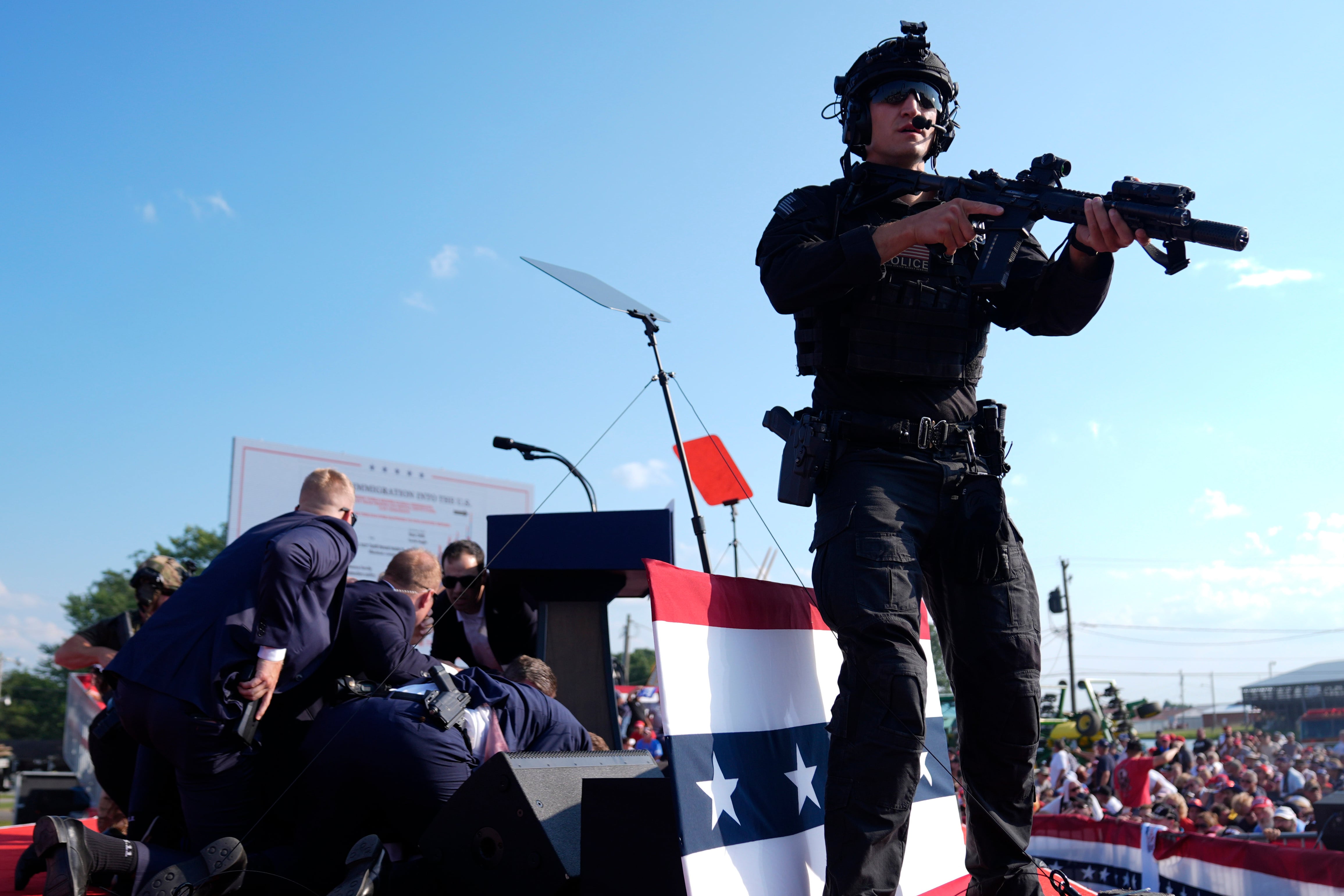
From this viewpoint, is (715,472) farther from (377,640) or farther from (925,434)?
(925,434)

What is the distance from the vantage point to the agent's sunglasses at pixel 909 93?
245cm

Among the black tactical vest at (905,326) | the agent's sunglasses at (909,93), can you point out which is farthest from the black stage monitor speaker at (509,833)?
Result: the agent's sunglasses at (909,93)

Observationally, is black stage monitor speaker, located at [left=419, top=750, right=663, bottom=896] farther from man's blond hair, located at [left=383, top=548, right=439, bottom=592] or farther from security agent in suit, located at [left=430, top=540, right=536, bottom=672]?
security agent in suit, located at [left=430, top=540, right=536, bottom=672]

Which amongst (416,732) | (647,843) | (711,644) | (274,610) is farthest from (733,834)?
(274,610)

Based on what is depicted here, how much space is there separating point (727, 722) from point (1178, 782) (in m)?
14.9

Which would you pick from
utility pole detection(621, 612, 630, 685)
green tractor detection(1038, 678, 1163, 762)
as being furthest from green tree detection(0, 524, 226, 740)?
green tractor detection(1038, 678, 1163, 762)

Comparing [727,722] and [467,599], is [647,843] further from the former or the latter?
[467,599]

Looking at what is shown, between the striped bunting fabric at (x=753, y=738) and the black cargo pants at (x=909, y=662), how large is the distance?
0.74ft

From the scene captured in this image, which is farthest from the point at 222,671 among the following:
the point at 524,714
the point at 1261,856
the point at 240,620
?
the point at 1261,856

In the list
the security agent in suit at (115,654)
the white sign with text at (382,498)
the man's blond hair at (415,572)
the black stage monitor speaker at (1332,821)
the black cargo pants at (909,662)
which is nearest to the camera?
the black cargo pants at (909,662)

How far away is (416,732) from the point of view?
8.80 ft

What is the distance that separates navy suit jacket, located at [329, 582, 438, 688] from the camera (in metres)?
3.23

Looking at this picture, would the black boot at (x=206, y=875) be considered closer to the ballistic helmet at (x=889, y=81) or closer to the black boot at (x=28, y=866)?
the black boot at (x=28, y=866)

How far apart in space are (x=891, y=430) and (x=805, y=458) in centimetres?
21
